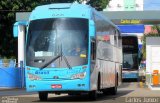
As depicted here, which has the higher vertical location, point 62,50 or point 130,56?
point 130,56

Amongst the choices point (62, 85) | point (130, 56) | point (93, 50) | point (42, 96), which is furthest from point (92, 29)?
point (130, 56)

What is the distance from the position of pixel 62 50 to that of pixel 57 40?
45 centimetres

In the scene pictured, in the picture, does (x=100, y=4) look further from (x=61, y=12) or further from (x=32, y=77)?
(x=32, y=77)

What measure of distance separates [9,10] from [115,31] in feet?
88.4

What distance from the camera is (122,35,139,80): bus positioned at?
47062 mm

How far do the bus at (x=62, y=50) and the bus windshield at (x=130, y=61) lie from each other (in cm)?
2563

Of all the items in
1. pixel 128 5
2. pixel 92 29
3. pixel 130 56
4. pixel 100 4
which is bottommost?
pixel 130 56

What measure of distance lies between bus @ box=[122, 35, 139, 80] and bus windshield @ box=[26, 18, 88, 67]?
2603cm

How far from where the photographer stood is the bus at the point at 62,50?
2058 centimetres

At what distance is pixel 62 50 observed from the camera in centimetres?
2070

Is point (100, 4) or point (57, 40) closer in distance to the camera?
point (57, 40)

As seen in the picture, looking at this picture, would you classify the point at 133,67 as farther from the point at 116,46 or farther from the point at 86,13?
the point at 86,13

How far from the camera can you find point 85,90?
20.7 m

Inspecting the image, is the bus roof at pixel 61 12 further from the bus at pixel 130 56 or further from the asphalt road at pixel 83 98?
the bus at pixel 130 56
